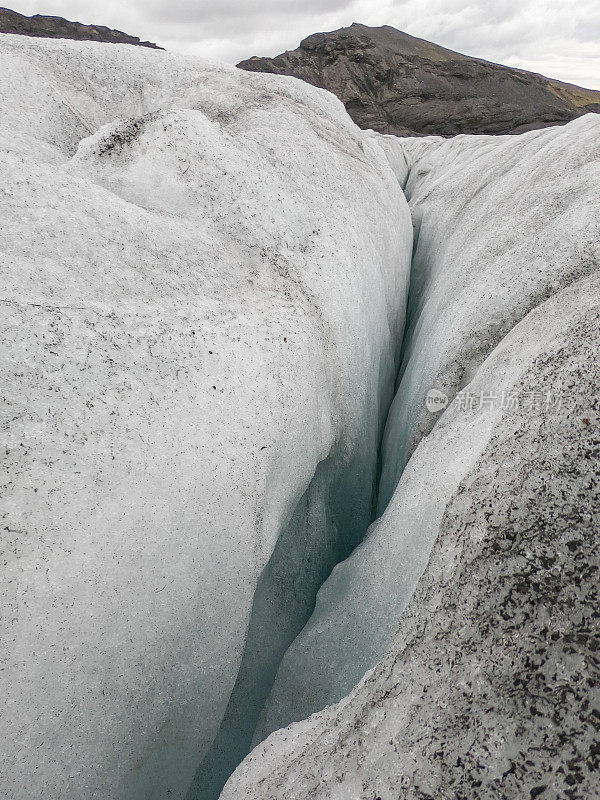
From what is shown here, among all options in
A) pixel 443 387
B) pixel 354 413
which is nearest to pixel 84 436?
pixel 354 413

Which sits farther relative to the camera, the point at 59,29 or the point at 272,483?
the point at 59,29

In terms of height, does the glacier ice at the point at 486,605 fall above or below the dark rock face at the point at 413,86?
below

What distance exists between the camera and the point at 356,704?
0.93 m

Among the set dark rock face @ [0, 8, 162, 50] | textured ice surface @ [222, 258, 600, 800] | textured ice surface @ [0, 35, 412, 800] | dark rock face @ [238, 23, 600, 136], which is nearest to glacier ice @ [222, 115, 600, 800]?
textured ice surface @ [222, 258, 600, 800]

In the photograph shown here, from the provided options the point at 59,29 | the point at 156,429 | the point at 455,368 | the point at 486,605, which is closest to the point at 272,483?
the point at 156,429

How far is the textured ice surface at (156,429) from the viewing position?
3.32 ft

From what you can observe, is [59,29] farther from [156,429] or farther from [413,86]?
[156,429]

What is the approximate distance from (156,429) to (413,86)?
59.4 feet

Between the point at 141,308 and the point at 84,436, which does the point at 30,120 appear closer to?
the point at 141,308

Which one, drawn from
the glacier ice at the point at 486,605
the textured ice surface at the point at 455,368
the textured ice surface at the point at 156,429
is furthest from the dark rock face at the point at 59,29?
the glacier ice at the point at 486,605

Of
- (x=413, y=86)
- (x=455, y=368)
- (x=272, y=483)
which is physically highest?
(x=413, y=86)

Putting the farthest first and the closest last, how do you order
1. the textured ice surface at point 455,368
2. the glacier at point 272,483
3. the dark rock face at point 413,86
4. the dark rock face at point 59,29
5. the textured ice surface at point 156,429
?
1. the dark rock face at point 59,29
2. the dark rock face at point 413,86
3. the textured ice surface at point 455,368
4. the textured ice surface at point 156,429
5. the glacier at point 272,483

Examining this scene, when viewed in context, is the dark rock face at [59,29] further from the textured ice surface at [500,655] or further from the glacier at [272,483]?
the textured ice surface at [500,655]

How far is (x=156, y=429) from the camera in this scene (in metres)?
1.19
